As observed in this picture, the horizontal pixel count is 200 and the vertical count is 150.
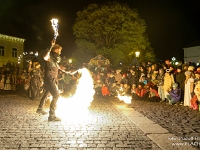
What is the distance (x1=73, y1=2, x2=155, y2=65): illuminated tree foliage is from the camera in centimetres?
3388

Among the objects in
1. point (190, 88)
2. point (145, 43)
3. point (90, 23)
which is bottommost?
point (190, 88)

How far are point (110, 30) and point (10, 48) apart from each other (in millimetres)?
19680

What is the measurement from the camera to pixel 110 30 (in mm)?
33750

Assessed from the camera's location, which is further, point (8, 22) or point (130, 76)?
point (8, 22)

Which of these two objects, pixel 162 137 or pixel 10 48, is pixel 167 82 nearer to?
pixel 162 137

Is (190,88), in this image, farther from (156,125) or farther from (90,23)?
(90,23)

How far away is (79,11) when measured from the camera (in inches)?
1399

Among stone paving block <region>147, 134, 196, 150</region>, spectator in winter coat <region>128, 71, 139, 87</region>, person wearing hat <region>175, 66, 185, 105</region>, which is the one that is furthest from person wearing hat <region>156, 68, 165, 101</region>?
stone paving block <region>147, 134, 196, 150</region>

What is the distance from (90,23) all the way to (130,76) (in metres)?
19.6

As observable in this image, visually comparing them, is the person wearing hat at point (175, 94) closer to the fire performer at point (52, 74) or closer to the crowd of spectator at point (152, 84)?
the crowd of spectator at point (152, 84)

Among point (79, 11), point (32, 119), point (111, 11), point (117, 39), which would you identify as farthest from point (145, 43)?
point (32, 119)

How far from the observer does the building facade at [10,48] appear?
139 feet

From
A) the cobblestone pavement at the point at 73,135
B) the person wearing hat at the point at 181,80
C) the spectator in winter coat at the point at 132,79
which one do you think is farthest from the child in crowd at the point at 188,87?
the cobblestone pavement at the point at 73,135

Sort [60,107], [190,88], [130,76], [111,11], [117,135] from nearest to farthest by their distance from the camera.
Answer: [117,135], [60,107], [190,88], [130,76], [111,11]
